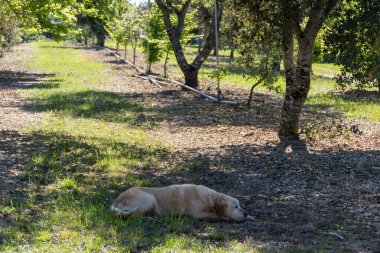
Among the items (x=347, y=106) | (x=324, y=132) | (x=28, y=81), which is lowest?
(x=28, y=81)

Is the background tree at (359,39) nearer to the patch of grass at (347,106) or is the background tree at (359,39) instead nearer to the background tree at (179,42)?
the patch of grass at (347,106)

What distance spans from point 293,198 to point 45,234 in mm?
3875

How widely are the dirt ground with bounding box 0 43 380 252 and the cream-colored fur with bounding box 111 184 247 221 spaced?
22 cm

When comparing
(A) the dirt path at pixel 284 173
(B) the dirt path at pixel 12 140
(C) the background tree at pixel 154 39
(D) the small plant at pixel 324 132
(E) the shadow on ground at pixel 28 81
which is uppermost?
(C) the background tree at pixel 154 39

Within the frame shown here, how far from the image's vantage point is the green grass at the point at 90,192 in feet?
19.6

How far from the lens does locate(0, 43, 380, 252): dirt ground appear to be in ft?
22.0

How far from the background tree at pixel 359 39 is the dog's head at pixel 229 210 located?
5498 mm

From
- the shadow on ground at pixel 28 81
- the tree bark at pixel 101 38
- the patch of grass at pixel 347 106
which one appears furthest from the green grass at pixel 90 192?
the tree bark at pixel 101 38

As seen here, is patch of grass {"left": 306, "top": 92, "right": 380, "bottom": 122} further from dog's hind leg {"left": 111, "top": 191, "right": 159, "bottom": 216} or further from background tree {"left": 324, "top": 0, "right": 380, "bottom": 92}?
dog's hind leg {"left": 111, "top": 191, "right": 159, "bottom": 216}

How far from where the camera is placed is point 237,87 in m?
26.2

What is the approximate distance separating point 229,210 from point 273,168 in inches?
129

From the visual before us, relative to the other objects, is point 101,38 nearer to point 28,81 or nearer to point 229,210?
point 28,81

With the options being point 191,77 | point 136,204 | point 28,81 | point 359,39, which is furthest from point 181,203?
point 28,81

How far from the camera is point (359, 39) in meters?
11.6
